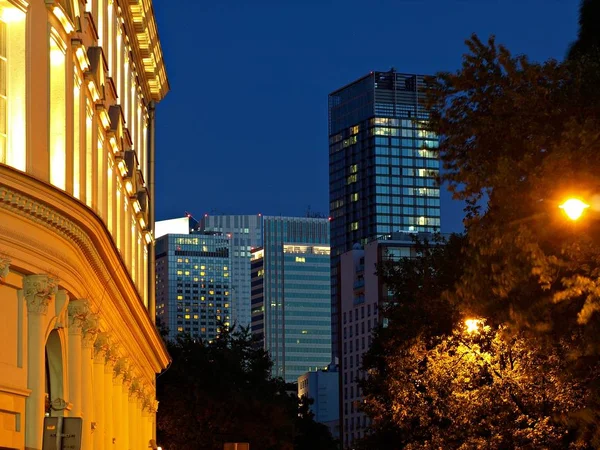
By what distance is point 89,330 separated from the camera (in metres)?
29.6

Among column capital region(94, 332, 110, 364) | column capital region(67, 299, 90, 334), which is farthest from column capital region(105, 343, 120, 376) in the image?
column capital region(67, 299, 90, 334)

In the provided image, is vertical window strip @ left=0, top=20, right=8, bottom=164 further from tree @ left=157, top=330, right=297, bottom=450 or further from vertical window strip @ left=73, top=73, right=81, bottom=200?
tree @ left=157, top=330, right=297, bottom=450

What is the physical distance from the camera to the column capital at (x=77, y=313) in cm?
2794

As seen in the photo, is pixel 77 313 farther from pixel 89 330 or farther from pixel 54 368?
pixel 89 330

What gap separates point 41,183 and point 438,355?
25827mm

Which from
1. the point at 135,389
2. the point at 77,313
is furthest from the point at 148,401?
the point at 77,313

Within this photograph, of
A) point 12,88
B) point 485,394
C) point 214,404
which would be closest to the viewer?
point 12,88

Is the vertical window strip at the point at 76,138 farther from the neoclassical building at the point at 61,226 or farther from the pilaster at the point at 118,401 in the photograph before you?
the pilaster at the point at 118,401

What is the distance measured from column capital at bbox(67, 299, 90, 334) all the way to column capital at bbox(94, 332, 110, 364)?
3.77 metres

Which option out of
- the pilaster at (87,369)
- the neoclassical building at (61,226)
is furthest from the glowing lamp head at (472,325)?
the pilaster at (87,369)

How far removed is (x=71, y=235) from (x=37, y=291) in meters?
1.83

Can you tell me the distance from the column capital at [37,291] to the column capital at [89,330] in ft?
15.0

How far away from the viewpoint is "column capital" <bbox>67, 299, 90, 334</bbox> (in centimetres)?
2794

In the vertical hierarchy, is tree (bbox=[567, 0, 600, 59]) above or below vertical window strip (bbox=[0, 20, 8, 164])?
above
